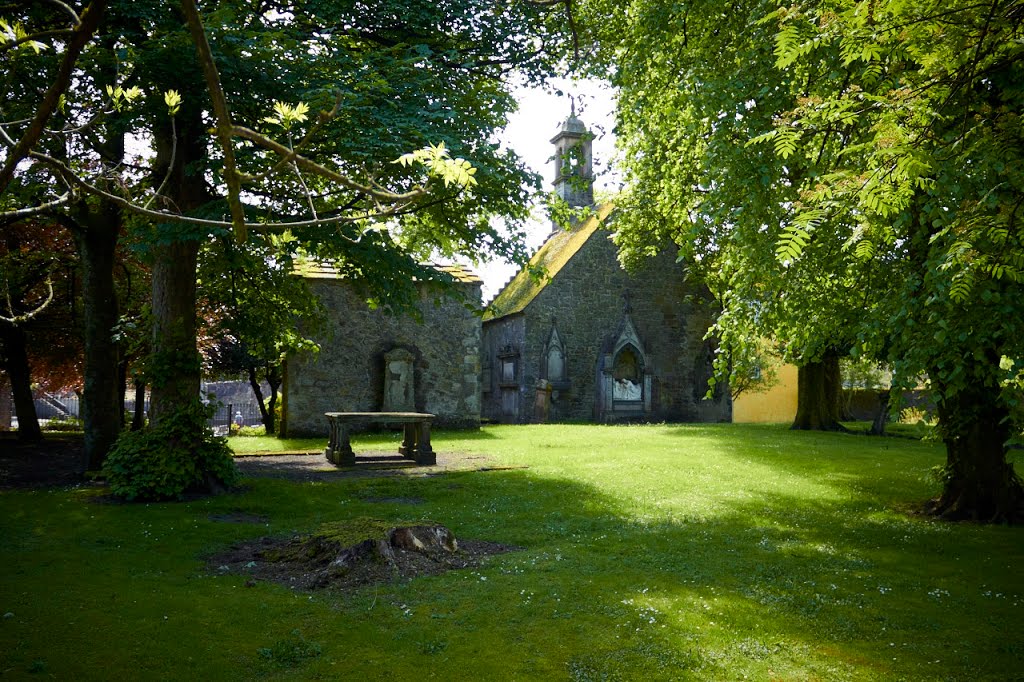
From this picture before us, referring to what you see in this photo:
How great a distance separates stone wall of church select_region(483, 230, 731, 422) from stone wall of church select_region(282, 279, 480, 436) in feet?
19.5

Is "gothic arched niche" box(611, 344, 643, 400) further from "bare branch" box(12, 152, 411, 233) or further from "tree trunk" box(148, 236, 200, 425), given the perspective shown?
"bare branch" box(12, 152, 411, 233)

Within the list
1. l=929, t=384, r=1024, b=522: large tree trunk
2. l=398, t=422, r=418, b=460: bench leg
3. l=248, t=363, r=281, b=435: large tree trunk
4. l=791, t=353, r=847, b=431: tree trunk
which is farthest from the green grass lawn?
l=248, t=363, r=281, b=435: large tree trunk

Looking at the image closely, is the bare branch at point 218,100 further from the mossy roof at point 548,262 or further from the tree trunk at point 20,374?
the mossy roof at point 548,262

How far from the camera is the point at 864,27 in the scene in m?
5.79

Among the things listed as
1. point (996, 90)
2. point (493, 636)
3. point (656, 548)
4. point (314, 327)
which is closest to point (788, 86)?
point (996, 90)

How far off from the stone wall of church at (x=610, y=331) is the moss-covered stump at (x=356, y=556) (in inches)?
912

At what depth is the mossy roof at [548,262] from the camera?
106 ft

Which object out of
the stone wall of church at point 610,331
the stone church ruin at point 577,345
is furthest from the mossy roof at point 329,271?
the stone wall of church at point 610,331

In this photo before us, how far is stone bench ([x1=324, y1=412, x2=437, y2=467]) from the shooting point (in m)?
16.1

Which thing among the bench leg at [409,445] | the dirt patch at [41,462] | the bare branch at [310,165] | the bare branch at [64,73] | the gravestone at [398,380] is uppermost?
the bare branch at [64,73]

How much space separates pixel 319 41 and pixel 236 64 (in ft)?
8.37

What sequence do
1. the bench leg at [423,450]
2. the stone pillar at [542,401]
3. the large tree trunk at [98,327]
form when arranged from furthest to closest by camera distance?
the stone pillar at [542,401] → the bench leg at [423,450] → the large tree trunk at [98,327]

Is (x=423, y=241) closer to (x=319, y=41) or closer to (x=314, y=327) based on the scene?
(x=314, y=327)

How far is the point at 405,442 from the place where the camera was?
1694 cm
